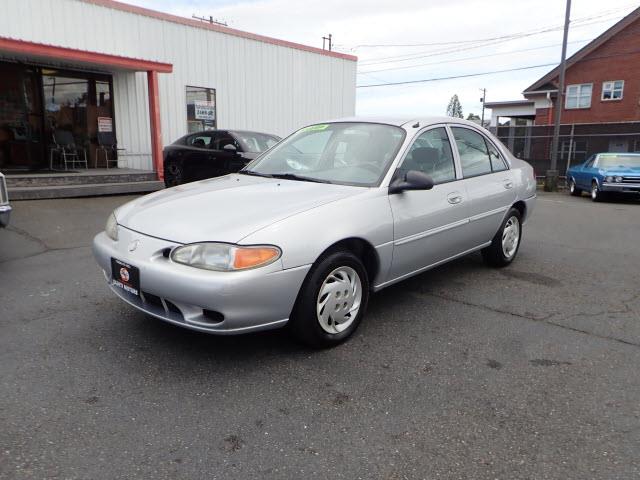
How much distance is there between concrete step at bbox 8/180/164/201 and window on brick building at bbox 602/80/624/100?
2840cm

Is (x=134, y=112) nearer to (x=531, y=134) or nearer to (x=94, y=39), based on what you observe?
(x=94, y=39)

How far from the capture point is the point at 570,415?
2703 mm

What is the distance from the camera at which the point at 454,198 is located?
4.38 meters

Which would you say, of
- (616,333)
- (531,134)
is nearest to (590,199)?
(531,134)

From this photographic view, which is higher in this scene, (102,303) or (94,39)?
(94,39)

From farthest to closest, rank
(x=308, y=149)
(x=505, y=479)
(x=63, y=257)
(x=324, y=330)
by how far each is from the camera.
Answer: (x=63, y=257) < (x=308, y=149) < (x=324, y=330) < (x=505, y=479)

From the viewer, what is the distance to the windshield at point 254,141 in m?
9.65

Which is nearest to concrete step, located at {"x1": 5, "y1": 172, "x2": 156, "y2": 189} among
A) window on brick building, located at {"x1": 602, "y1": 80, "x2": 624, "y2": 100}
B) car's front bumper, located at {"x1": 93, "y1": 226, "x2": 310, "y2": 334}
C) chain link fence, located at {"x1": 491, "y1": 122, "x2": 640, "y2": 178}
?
car's front bumper, located at {"x1": 93, "y1": 226, "x2": 310, "y2": 334}

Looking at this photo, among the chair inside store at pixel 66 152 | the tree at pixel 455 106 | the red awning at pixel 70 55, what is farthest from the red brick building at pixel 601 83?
the tree at pixel 455 106

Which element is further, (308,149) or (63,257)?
(63,257)

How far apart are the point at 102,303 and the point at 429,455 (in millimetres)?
3045

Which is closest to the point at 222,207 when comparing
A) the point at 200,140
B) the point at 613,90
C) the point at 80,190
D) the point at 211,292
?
the point at 211,292

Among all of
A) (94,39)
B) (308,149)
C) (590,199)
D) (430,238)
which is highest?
(94,39)

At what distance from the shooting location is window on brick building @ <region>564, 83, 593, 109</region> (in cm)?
3058
